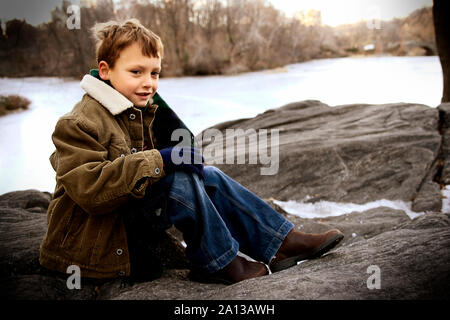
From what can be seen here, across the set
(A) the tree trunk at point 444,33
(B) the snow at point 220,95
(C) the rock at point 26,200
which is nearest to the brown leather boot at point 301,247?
→ (C) the rock at point 26,200

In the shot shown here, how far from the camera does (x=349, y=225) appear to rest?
9.89 feet

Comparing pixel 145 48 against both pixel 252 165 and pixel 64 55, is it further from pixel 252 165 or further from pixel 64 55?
pixel 64 55

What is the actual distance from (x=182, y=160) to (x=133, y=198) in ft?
0.96

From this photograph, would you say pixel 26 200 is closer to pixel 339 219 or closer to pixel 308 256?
pixel 308 256

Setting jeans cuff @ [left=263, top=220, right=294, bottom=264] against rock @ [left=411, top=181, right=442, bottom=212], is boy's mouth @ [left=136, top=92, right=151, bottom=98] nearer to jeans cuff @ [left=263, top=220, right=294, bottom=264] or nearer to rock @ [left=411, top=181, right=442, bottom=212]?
jeans cuff @ [left=263, top=220, right=294, bottom=264]

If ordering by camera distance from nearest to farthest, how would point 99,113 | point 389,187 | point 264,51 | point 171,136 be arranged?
point 99,113 → point 171,136 → point 389,187 → point 264,51

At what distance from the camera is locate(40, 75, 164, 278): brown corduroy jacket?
4.70 ft

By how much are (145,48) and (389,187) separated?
3.17 meters

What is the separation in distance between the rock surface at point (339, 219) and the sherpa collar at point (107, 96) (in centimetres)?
87

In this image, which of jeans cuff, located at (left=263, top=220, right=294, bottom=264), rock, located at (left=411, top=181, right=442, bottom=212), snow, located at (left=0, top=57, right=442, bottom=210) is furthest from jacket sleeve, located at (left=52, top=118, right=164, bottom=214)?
snow, located at (left=0, top=57, right=442, bottom=210)

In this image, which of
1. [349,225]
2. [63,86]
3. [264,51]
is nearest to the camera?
[349,225]

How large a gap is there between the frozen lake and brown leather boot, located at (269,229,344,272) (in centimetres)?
367

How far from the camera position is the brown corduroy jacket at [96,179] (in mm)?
1432
